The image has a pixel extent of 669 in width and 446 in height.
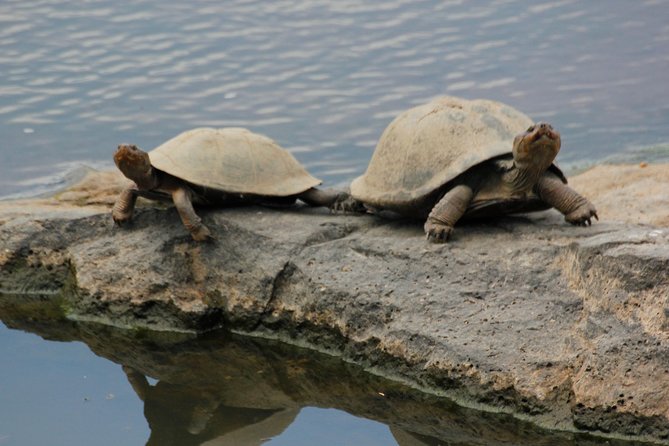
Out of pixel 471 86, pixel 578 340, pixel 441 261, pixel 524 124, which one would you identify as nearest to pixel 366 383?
pixel 441 261

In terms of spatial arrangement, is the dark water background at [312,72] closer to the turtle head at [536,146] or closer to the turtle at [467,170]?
the turtle at [467,170]

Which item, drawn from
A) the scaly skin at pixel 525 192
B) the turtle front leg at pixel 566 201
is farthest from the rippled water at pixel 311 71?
the turtle front leg at pixel 566 201

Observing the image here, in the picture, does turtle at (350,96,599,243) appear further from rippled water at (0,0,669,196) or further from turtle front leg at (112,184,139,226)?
rippled water at (0,0,669,196)

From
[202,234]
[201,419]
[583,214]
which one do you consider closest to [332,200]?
[202,234]

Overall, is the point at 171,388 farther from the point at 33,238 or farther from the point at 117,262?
the point at 33,238

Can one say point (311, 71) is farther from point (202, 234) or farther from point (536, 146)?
point (536, 146)

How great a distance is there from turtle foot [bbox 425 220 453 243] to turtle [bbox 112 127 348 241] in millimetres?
929

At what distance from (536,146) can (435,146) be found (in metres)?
0.63

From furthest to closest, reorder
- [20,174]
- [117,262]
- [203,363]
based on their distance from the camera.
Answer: [20,174]
[117,262]
[203,363]

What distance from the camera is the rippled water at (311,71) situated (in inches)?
363

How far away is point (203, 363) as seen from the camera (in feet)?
18.3

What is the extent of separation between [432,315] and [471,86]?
5.35 metres

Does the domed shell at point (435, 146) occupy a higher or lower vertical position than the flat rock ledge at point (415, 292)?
higher

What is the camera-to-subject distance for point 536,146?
513 centimetres
